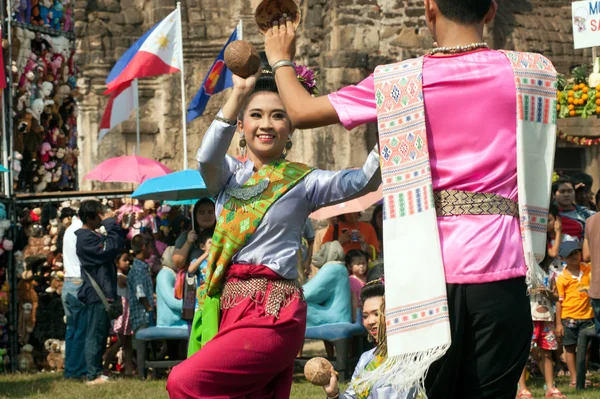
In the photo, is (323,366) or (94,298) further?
(94,298)

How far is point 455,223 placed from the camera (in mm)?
3557

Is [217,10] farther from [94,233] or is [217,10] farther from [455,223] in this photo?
[455,223]

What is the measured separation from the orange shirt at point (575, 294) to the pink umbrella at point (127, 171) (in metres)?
5.55

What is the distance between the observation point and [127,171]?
14203mm

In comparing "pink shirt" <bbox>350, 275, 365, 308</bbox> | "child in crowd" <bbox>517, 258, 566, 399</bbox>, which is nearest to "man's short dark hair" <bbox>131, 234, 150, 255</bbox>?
"pink shirt" <bbox>350, 275, 365, 308</bbox>

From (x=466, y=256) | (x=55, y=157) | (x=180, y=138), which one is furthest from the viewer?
(x=180, y=138)

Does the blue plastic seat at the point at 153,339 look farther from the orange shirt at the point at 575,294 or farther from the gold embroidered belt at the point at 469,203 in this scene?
the gold embroidered belt at the point at 469,203

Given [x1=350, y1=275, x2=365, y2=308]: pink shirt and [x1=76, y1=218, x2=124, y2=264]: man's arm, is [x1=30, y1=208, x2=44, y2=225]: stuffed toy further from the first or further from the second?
[x1=350, y1=275, x2=365, y2=308]: pink shirt

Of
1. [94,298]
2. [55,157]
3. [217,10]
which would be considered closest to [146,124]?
[217,10]

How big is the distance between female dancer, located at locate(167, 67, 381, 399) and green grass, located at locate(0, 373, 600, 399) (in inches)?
169

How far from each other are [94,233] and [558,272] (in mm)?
3924

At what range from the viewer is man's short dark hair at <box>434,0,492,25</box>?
3.66m

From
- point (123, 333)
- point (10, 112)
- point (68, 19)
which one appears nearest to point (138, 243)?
point (123, 333)

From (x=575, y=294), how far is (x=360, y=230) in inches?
105
